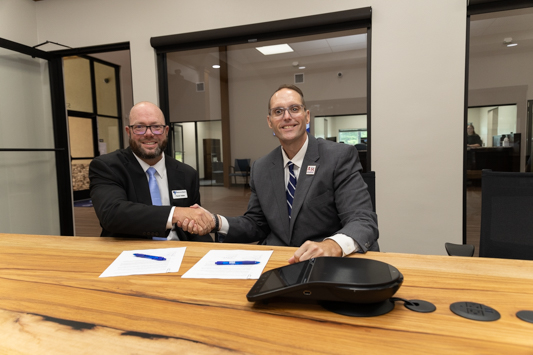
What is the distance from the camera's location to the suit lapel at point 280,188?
63.4 inches

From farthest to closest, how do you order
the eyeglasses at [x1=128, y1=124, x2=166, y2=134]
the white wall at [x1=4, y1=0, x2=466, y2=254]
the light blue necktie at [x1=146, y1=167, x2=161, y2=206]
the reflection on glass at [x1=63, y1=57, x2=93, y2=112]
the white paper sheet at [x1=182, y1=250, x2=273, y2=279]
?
the reflection on glass at [x1=63, y1=57, x2=93, y2=112]
the white wall at [x1=4, y1=0, x2=466, y2=254]
the eyeglasses at [x1=128, y1=124, x2=166, y2=134]
the light blue necktie at [x1=146, y1=167, x2=161, y2=206]
the white paper sheet at [x1=182, y1=250, x2=273, y2=279]

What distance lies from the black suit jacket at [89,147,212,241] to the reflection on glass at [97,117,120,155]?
26.2 ft

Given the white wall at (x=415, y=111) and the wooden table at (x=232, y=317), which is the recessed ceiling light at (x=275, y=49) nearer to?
the white wall at (x=415, y=111)

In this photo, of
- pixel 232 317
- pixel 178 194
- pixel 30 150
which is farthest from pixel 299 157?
pixel 30 150

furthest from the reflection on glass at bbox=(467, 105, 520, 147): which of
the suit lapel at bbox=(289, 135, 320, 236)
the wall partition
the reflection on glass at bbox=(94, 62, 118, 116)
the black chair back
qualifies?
the reflection on glass at bbox=(94, 62, 118, 116)

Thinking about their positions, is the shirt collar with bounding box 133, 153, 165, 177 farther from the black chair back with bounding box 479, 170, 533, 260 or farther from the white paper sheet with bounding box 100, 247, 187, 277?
the black chair back with bounding box 479, 170, 533, 260

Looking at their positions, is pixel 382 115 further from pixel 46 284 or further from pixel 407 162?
pixel 46 284

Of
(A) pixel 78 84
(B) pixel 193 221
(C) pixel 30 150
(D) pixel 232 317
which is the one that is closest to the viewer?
(D) pixel 232 317

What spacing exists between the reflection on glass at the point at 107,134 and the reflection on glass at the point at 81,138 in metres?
0.28

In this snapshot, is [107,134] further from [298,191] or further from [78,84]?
[298,191]

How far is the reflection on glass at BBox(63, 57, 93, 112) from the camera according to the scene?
788 cm

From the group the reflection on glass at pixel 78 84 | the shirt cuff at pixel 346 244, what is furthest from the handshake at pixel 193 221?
the reflection on glass at pixel 78 84

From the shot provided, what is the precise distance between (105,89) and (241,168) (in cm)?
719

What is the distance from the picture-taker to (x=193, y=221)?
1529 millimetres
